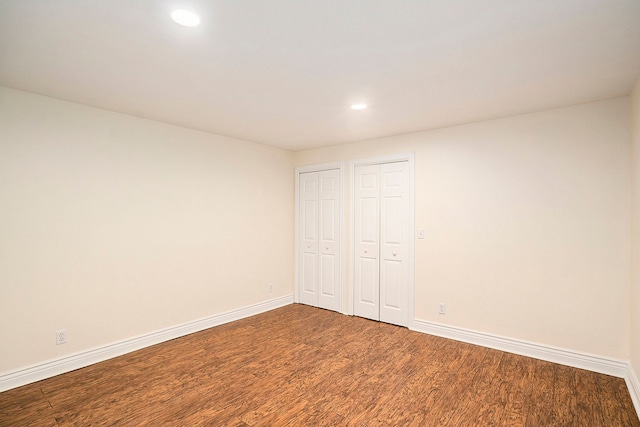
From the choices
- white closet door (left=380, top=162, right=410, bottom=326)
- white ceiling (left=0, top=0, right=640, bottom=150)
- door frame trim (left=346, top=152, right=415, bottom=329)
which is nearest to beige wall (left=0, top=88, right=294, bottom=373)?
white ceiling (left=0, top=0, right=640, bottom=150)

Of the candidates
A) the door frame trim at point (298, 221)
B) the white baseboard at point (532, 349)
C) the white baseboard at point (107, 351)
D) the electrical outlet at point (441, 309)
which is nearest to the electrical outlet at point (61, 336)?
the white baseboard at point (107, 351)

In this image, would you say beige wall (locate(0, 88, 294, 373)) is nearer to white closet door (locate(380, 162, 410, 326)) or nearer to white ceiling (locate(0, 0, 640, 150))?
white ceiling (locate(0, 0, 640, 150))

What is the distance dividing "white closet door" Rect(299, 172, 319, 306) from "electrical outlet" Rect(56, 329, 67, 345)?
306cm

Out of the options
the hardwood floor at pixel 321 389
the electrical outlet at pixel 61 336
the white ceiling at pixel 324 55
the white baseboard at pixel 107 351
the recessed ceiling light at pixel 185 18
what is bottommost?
the hardwood floor at pixel 321 389

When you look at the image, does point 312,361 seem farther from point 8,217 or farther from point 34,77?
point 34,77

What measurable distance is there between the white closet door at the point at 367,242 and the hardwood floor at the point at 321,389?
87 centimetres

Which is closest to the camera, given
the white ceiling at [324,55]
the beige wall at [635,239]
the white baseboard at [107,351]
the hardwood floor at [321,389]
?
the white ceiling at [324,55]

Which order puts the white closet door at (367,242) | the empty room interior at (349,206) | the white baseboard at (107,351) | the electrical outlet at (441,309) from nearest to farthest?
the empty room interior at (349,206) → the white baseboard at (107,351) → the electrical outlet at (441,309) → the white closet door at (367,242)

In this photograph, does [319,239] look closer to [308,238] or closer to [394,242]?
[308,238]

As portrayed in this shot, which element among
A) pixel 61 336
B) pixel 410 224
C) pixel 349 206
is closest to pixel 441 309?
pixel 410 224

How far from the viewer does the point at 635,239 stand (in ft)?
8.73

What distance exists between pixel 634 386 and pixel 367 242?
284cm

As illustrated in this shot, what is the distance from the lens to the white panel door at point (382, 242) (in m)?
4.20

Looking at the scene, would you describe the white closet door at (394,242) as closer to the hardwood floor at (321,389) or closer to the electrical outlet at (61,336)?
the hardwood floor at (321,389)
